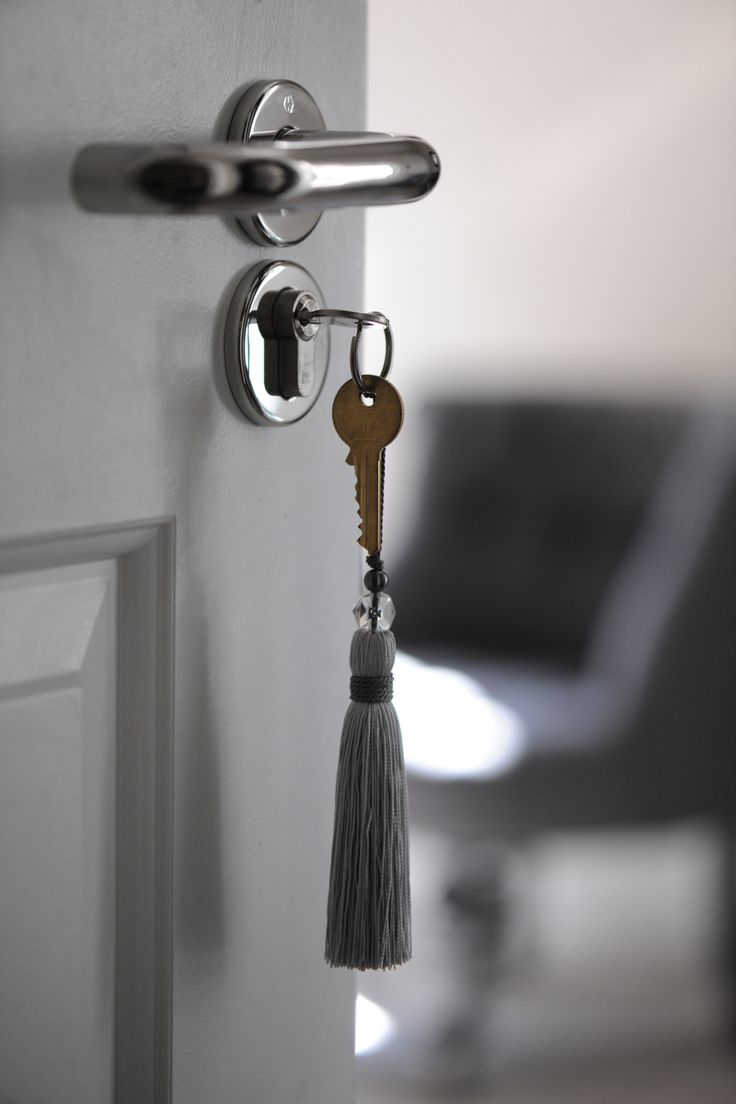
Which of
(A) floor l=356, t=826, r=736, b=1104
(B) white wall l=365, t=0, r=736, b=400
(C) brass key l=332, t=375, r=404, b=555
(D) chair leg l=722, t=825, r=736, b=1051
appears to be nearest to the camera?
(C) brass key l=332, t=375, r=404, b=555

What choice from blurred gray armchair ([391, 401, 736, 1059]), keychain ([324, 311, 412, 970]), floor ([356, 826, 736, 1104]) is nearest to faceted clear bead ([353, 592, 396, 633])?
keychain ([324, 311, 412, 970])

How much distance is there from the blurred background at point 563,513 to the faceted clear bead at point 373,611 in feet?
3.08

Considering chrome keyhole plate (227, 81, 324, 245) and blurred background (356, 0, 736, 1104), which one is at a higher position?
blurred background (356, 0, 736, 1104)

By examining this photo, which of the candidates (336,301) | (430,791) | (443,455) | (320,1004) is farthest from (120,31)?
(443,455)

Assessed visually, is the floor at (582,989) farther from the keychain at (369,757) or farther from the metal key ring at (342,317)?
the metal key ring at (342,317)

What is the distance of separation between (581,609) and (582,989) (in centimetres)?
46

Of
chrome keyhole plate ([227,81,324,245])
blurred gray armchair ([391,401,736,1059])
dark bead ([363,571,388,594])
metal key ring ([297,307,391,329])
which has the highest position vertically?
blurred gray armchair ([391,401,736,1059])

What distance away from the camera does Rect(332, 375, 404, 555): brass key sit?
30 centimetres

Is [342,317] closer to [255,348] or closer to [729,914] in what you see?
[255,348]

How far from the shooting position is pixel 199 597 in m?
0.27

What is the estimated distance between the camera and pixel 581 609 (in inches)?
56.5

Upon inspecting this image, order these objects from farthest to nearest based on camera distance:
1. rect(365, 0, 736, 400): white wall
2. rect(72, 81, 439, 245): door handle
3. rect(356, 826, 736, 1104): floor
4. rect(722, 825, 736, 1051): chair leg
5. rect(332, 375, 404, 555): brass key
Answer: rect(365, 0, 736, 400): white wall
rect(722, 825, 736, 1051): chair leg
rect(356, 826, 736, 1104): floor
rect(332, 375, 404, 555): brass key
rect(72, 81, 439, 245): door handle

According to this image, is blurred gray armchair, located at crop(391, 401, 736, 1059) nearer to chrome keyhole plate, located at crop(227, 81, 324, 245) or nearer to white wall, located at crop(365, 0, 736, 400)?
white wall, located at crop(365, 0, 736, 400)

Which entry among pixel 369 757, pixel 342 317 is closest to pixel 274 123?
pixel 342 317
